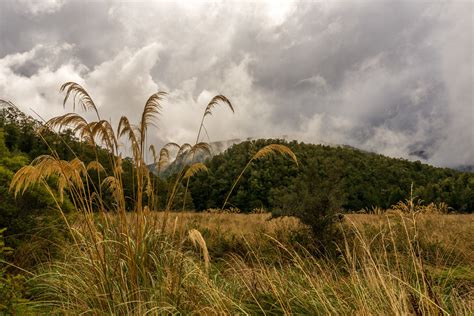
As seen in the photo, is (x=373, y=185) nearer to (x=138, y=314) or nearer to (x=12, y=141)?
(x=12, y=141)

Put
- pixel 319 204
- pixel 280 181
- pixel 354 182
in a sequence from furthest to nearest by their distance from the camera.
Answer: pixel 354 182
pixel 280 181
pixel 319 204

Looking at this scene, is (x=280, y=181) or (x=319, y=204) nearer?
(x=319, y=204)

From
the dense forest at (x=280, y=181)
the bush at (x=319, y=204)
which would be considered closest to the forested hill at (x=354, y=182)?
the dense forest at (x=280, y=181)

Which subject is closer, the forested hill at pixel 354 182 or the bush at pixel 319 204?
the bush at pixel 319 204

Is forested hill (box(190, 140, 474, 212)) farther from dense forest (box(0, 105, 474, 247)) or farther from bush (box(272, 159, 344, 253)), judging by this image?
bush (box(272, 159, 344, 253))

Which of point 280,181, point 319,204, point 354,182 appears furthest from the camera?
point 354,182

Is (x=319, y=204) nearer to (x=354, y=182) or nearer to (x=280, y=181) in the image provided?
(x=280, y=181)

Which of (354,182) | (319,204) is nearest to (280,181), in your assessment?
(354,182)

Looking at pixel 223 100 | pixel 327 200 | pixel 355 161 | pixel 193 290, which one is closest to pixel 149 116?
pixel 223 100

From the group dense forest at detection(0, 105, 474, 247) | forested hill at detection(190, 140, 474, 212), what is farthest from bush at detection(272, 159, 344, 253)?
forested hill at detection(190, 140, 474, 212)

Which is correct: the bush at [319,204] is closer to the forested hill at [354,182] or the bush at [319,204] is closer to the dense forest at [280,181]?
the dense forest at [280,181]

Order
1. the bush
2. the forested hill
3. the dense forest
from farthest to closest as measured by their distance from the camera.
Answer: the forested hill
the bush
the dense forest

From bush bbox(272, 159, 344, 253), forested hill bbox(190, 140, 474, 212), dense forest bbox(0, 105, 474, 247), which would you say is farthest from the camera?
forested hill bbox(190, 140, 474, 212)

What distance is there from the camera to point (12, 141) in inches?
1350
